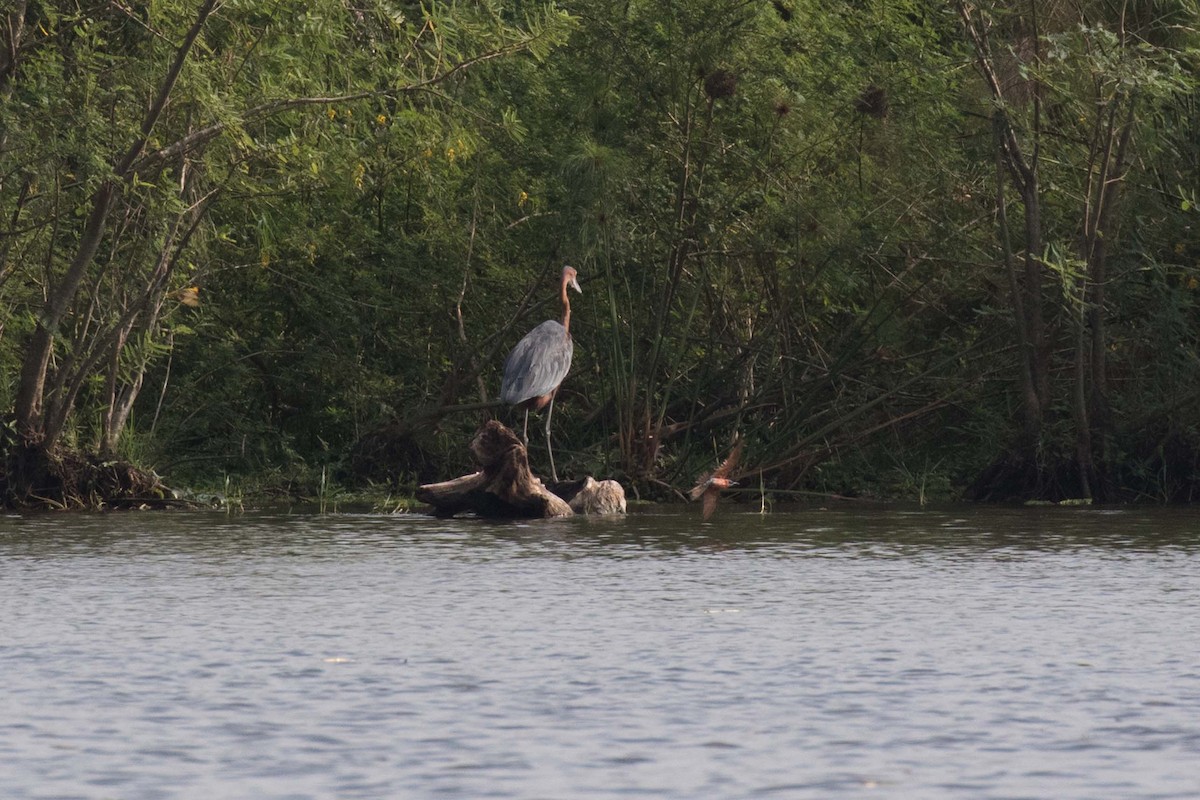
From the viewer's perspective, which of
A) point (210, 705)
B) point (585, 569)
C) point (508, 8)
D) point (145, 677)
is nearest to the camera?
point (210, 705)

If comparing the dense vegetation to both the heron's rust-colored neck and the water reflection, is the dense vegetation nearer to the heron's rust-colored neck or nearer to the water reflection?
the heron's rust-colored neck

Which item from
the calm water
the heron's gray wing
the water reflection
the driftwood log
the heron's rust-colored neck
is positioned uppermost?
the heron's rust-colored neck

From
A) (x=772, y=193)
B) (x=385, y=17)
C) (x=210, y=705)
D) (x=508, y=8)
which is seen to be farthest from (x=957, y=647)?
(x=508, y=8)

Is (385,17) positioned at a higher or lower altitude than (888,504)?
higher

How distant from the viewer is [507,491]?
51.1 feet

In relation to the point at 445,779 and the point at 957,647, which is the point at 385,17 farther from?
the point at 445,779

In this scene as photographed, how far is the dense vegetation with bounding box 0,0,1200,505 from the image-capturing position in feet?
52.6

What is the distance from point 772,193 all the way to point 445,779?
13325 millimetres

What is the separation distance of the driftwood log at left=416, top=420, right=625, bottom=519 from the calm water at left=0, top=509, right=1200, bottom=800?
2507mm

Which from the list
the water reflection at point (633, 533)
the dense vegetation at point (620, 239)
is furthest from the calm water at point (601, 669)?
the dense vegetation at point (620, 239)

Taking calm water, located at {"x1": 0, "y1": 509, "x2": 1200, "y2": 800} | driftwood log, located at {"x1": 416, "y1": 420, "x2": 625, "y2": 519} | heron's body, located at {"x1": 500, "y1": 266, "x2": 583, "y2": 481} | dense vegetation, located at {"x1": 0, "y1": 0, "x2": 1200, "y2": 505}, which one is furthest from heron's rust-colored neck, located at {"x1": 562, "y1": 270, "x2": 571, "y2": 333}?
calm water, located at {"x1": 0, "y1": 509, "x2": 1200, "y2": 800}

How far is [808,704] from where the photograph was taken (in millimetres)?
6738

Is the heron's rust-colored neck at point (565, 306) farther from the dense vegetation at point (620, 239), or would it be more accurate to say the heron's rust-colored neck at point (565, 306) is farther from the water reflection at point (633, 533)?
the water reflection at point (633, 533)

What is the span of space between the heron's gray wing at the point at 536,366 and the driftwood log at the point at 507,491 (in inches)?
34.7
